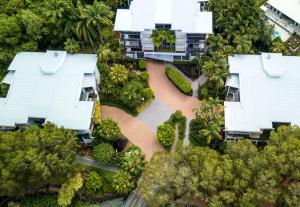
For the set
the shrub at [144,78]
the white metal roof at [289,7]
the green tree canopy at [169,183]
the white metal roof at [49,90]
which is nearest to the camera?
the green tree canopy at [169,183]

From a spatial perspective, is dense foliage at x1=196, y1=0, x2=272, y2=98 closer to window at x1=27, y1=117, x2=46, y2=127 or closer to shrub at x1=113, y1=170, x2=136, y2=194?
shrub at x1=113, y1=170, x2=136, y2=194

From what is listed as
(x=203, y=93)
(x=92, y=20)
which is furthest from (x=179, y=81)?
(x=92, y=20)

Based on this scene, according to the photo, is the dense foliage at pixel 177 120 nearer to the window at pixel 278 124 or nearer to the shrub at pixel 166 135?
the shrub at pixel 166 135

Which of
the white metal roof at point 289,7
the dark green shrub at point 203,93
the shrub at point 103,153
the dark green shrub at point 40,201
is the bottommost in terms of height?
the dark green shrub at point 40,201

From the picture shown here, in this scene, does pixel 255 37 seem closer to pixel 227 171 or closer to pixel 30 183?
pixel 227 171

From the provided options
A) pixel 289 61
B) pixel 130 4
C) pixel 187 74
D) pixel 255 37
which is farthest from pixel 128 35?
pixel 289 61

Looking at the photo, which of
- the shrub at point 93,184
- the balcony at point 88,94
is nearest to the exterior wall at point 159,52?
the balcony at point 88,94
